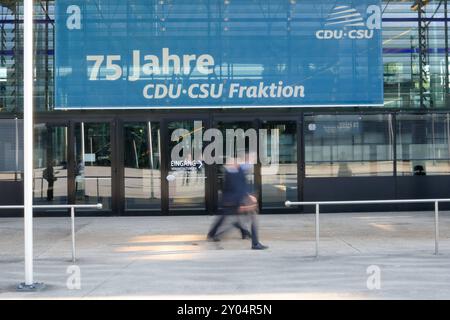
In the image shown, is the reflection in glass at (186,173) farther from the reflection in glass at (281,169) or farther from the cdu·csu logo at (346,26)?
the cdu·csu logo at (346,26)

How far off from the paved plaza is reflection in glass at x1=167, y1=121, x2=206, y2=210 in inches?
43.3

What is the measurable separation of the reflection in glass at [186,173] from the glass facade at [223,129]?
25 millimetres

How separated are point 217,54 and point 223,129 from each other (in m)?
1.91

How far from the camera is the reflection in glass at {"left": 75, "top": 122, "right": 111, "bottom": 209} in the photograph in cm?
1526

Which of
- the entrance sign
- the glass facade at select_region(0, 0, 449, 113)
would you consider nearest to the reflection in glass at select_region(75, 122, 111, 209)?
the entrance sign

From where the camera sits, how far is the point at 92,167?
601 inches

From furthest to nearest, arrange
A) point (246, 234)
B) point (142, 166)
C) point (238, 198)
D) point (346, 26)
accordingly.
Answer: point (346, 26), point (142, 166), point (246, 234), point (238, 198)

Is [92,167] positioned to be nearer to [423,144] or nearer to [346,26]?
[346,26]

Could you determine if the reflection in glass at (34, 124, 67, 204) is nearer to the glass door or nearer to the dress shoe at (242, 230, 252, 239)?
the glass door

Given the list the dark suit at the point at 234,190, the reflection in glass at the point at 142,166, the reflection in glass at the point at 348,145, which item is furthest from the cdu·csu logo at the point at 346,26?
the dark suit at the point at 234,190

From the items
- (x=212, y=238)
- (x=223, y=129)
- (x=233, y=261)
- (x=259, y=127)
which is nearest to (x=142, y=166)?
(x=223, y=129)

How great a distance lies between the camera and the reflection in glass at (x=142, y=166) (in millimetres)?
15242

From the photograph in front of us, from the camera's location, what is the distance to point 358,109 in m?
15.6
